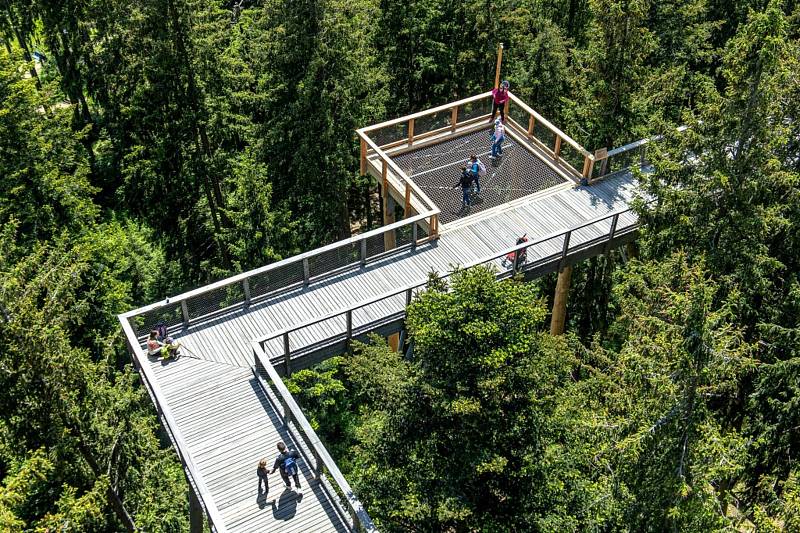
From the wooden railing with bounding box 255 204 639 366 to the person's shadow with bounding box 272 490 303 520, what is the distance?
12.9 ft

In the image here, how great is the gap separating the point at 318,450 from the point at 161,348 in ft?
19.0

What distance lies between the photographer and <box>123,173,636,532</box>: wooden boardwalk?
1673 cm

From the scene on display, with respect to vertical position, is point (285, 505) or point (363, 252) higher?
point (363, 252)

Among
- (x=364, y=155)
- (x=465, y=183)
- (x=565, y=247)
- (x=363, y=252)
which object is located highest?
(x=364, y=155)

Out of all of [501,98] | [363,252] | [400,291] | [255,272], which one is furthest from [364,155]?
[400,291]

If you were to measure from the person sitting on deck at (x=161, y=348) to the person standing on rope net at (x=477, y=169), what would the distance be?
1068 cm

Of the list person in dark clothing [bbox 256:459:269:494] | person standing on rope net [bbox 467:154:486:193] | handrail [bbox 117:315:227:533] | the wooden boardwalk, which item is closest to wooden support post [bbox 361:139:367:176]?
person standing on rope net [bbox 467:154:486:193]

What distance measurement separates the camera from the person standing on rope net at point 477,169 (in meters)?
24.4

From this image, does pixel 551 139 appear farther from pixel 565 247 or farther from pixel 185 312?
pixel 185 312

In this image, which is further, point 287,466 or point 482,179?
point 482,179

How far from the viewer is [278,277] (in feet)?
70.8

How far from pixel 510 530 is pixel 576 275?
65.7 ft

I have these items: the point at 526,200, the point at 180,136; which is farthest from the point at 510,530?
the point at 180,136

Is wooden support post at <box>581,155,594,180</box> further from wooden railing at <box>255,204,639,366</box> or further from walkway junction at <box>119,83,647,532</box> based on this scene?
wooden railing at <box>255,204,639,366</box>
